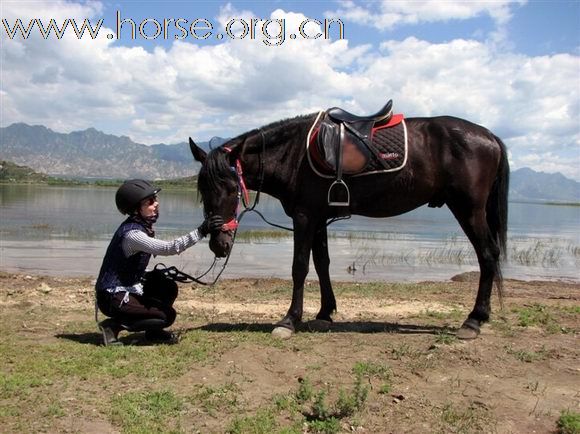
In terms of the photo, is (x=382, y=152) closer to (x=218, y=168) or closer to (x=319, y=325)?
(x=218, y=168)

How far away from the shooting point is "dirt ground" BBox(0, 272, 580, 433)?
397cm

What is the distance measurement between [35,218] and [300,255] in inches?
1338

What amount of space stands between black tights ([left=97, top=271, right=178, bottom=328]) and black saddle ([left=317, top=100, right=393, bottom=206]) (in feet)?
6.93

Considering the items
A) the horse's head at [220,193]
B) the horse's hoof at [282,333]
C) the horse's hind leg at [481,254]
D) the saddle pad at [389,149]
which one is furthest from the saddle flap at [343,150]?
the horse's hoof at [282,333]

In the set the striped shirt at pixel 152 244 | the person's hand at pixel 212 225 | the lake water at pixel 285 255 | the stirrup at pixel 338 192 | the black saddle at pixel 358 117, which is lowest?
the lake water at pixel 285 255

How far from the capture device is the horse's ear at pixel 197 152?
5.96 m

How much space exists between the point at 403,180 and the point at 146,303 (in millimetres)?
3206

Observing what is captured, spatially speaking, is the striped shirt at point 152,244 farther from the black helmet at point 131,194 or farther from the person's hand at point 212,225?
the black helmet at point 131,194

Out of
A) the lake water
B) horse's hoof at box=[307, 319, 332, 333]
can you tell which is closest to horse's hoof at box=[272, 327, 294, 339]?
horse's hoof at box=[307, 319, 332, 333]

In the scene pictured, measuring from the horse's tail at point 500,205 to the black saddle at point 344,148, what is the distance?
1599 mm

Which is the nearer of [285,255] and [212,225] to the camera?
[212,225]

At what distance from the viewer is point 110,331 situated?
5.76 metres

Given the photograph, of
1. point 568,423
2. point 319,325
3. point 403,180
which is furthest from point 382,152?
point 568,423

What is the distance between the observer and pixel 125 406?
4094 millimetres
